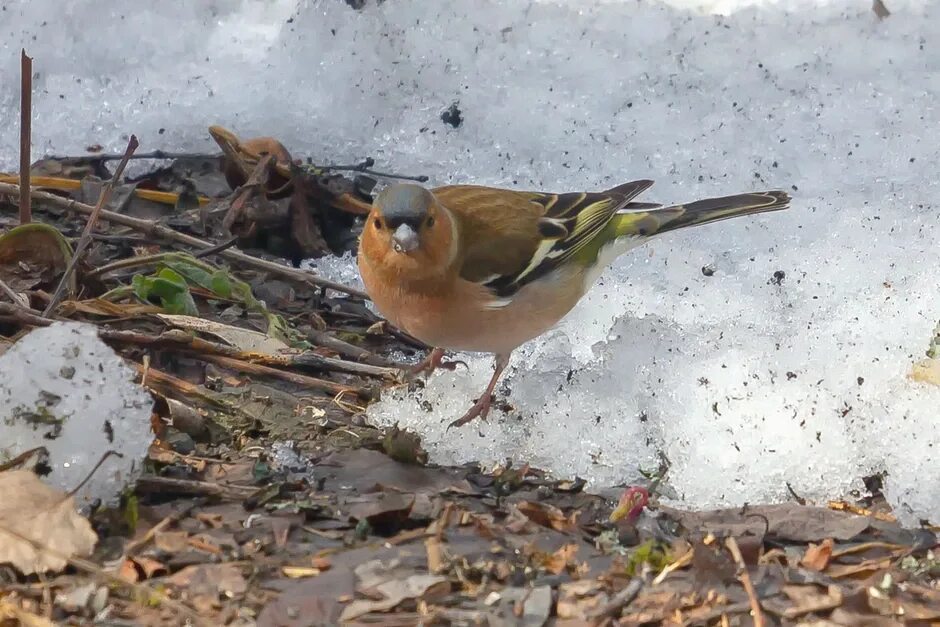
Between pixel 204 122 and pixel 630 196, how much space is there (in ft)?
7.09

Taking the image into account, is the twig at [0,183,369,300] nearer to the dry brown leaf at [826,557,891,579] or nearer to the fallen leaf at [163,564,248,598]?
the fallen leaf at [163,564,248,598]

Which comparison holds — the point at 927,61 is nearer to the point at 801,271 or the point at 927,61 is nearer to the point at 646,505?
the point at 801,271

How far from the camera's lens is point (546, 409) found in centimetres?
357

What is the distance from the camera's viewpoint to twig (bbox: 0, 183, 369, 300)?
442cm

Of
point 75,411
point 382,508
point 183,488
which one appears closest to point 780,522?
point 382,508

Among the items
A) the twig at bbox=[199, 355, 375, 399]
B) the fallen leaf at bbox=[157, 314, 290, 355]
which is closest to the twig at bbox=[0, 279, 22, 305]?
the fallen leaf at bbox=[157, 314, 290, 355]

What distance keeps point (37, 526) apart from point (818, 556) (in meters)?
1.84

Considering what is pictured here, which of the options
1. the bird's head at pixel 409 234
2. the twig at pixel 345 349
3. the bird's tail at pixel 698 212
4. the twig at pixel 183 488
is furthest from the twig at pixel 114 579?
the bird's tail at pixel 698 212

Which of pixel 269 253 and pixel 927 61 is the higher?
pixel 927 61

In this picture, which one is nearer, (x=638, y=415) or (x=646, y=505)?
(x=646, y=505)

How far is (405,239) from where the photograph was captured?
3742 mm

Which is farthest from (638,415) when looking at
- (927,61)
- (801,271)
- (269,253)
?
(927,61)

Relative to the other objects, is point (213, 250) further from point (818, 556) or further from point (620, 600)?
point (818, 556)

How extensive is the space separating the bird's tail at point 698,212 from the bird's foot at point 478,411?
1.33 meters
